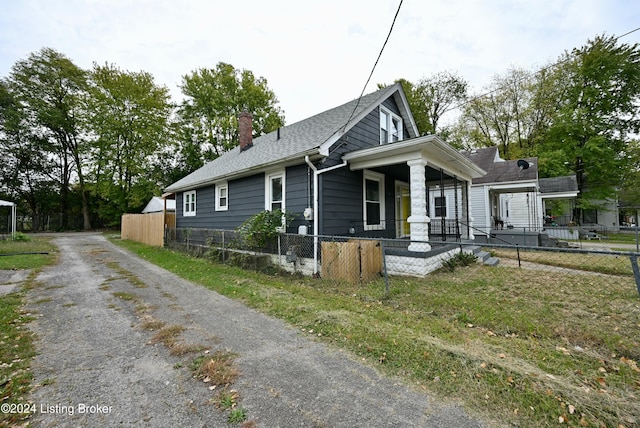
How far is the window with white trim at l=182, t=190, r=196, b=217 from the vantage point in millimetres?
13703

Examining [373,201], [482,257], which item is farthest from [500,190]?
[373,201]

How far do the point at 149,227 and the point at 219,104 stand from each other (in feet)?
55.1

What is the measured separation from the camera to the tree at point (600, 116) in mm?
20406

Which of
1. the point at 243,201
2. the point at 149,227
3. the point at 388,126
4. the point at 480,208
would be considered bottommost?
the point at 149,227

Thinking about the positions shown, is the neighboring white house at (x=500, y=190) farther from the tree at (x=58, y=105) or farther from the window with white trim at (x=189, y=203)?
the tree at (x=58, y=105)

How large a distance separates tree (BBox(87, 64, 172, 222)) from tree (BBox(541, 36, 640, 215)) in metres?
36.4

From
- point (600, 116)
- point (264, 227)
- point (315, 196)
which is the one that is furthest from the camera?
point (600, 116)

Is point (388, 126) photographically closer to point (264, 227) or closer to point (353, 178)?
point (353, 178)

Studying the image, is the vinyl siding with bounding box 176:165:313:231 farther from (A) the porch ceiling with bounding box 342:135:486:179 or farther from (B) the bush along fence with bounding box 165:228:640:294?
(A) the porch ceiling with bounding box 342:135:486:179

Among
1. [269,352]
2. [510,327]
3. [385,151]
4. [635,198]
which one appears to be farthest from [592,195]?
[269,352]

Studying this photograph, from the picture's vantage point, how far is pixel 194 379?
2627mm

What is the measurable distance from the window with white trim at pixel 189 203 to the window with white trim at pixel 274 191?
6397 millimetres

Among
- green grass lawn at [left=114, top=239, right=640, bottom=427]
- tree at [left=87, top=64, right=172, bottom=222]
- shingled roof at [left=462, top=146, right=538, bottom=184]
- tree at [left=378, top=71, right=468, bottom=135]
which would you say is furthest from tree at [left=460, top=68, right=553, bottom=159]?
tree at [left=87, top=64, right=172, bottom=222]

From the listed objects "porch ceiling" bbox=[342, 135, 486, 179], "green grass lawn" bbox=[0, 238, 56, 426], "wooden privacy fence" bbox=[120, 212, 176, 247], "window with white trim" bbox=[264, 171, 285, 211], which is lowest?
"green grass lawn" bbox=[0, 238, 56, 426]
